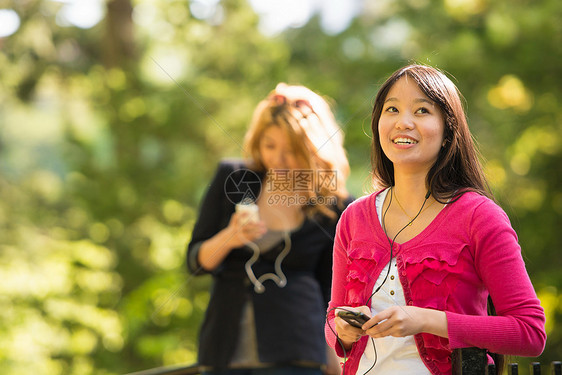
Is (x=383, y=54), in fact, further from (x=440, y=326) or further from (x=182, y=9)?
(x=440, y=326)

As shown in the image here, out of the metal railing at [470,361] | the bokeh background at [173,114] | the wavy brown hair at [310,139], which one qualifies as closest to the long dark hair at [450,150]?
the metal railing at [470,361]

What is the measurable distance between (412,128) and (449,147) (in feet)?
0.23

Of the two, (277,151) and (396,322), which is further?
(277,151)

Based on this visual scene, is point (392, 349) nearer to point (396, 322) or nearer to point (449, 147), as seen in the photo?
point (396, 322)

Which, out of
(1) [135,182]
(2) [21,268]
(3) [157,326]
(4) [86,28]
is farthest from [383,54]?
(2) [21,268]

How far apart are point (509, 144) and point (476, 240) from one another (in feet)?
11.0

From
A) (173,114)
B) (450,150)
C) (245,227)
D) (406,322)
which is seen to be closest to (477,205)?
(450,150)

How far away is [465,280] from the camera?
3.12 feet

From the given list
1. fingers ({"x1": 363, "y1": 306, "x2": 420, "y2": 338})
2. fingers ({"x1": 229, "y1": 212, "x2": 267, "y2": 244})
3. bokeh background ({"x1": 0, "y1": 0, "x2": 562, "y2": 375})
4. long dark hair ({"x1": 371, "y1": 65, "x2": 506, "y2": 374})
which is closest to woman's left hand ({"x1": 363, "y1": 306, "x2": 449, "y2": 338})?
fingers ({"x1": 363, "y1": 306, "x2": 420, "y2": 338})

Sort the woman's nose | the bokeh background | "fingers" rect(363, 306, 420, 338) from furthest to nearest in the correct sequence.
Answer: the bokeh background → the woman's nose → "fingers" rect(363, 306, 420, 338)

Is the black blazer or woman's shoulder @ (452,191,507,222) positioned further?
the black blazer

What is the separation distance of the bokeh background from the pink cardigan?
2942 millimetres

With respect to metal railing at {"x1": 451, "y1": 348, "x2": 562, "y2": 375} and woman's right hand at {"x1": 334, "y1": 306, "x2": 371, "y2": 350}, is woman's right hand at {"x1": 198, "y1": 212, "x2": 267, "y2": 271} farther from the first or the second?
metal railing at {"x1": 451, "y1": 348, "x2": 562, "y2": 375}

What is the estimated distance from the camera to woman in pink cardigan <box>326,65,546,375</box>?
0.92 metres
